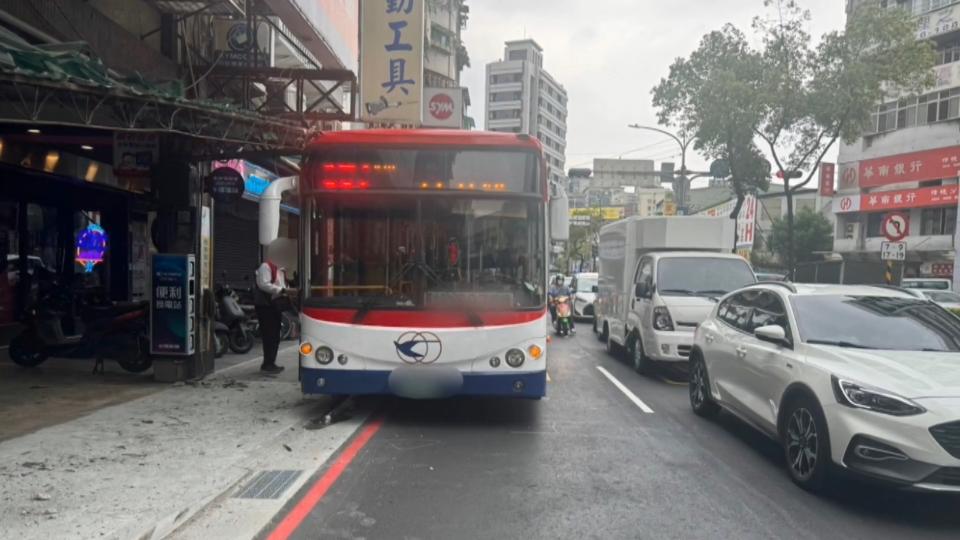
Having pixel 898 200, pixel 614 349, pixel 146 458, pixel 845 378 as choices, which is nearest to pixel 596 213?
pixel 898 200

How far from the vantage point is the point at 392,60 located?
16.2 metres

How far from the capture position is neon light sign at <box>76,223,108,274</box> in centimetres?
1510

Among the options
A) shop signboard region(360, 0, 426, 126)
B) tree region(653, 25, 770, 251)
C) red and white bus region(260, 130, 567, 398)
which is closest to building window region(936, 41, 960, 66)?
tree region(653, 25, 770, 251)

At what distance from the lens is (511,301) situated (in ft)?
24.3

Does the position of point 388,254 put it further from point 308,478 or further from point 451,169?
point 308,478

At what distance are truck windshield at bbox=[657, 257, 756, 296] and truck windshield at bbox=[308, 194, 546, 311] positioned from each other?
→ 488 cm

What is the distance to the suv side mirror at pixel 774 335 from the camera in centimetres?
633

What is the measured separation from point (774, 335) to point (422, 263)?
3443 millimetres

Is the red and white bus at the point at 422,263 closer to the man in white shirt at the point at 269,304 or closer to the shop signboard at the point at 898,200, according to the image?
the man in white shirt at the point at 269,304

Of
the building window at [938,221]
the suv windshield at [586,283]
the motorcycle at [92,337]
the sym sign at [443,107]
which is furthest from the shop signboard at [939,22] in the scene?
the motorcycle at [92,337]

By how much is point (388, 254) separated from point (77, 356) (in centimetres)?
674

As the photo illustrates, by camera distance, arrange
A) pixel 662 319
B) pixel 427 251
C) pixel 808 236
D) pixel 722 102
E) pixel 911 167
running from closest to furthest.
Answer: pixel 427 251 < pixel 662 319 < pixel 722 102 < pixel 911 167 < pixel 808 236

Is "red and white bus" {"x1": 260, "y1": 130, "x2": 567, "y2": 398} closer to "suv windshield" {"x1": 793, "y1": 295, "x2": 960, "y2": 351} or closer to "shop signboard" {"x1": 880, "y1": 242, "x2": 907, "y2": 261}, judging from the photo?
"suv windshield" {"x1": 793, "y1": 295, "x2": 960, "y2": 351}

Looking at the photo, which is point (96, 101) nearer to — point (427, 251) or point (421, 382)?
point (427, 251)
